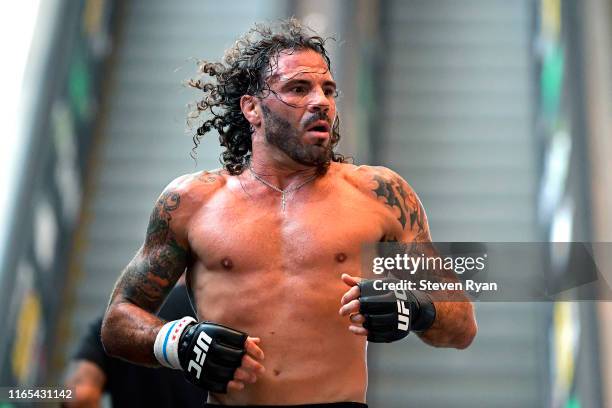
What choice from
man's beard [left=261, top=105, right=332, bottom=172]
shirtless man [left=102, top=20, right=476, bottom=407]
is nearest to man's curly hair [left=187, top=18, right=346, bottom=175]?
shirtless man [left=102, top=20, right=476, bottom=407]

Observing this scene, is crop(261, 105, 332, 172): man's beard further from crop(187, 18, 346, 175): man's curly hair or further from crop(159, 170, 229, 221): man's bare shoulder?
crop(159, 170, 229, 221): man's bare shoulder

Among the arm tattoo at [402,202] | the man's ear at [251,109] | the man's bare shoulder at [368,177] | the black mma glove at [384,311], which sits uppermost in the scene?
A: the man's ear at [251,109]

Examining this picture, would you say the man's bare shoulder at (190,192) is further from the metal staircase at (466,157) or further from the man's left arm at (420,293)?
the metal staircase at (466,157)

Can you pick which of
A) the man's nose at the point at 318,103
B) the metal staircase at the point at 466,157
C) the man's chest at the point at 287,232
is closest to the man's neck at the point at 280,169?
the man's chest at the point at 287,232

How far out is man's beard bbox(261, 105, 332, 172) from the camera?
4.04 metres

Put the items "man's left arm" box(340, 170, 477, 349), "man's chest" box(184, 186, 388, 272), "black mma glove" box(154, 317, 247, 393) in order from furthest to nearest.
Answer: "man's chest" box(184, 186, 388, 272) → "man's left arm" box(340, 170, 477, 349) → "black mma glove" box(154, 317, 247, 393)

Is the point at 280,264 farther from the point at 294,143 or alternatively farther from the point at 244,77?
the point at 244,77

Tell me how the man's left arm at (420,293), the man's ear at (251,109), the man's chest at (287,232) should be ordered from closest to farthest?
the man's left arm at (420,293) < the man's chest at (287,232) < the man's ear at (251,109)

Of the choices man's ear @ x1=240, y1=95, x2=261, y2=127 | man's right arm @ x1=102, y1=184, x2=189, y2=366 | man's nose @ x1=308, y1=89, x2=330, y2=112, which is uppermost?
man's ear @ x1=240, y1=95, x2=261, y2=127

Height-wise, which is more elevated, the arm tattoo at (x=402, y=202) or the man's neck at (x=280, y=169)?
the man's neck at (x=280, y=169)

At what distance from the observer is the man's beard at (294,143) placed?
404 cm

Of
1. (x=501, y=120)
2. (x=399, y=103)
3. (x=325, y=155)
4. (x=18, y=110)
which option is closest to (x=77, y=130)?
(x=18, y=110)

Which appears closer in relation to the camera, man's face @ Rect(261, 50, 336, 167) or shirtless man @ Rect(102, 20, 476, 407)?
shirtless man @ Rect(102, 20, 476, 407)

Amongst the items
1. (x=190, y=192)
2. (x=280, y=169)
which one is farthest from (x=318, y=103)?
(x=190, y=192)
